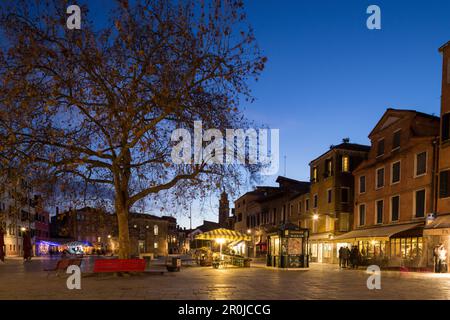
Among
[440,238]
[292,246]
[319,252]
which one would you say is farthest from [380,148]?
[319,252]

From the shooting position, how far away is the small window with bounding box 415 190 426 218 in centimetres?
3070

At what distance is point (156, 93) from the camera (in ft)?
60.1

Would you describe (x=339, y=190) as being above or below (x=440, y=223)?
above

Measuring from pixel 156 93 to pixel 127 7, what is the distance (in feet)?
10.9

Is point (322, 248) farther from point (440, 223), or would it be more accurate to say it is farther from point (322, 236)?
point (440, 223)

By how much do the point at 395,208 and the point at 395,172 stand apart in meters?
2.67

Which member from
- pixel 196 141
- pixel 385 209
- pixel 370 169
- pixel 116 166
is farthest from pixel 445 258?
pixel 116 166

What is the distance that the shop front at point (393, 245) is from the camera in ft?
97.1

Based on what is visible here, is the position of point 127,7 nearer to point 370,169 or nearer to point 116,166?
point 116,166

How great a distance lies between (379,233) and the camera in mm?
33438

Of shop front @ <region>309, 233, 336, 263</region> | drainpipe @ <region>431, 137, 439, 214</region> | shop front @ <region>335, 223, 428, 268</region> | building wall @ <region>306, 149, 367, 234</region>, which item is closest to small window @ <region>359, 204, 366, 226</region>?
shop front @ <region>335, 223, 428, 268</region>

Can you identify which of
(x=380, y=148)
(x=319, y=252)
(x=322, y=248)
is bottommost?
(x=319, y=252)

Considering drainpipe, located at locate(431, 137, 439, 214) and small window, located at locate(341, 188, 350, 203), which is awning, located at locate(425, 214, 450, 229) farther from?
small window, located at locate(341, 188, 350, 203)

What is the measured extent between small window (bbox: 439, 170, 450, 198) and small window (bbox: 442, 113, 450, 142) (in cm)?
204
